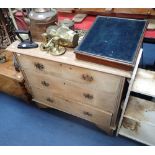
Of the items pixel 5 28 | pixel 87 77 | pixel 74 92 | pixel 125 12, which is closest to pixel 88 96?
pixel 74 92

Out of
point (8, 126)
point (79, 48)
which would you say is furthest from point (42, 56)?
point (8, 126)

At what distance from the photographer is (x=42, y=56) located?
128cm

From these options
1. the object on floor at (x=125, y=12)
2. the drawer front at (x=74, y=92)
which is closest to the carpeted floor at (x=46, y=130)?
the drawer front at (x=74, y=92)

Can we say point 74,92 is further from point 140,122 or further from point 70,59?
point 140,122

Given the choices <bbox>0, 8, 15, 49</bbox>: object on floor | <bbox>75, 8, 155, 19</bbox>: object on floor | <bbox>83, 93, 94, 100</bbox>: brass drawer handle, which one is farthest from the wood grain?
<bbox>0, 8, 15, 49</bbox>: object on floor

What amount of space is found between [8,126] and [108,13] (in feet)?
5.25

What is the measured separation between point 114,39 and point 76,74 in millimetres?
364

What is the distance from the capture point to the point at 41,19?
126cm

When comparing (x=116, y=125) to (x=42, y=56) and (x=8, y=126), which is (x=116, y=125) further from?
(x=8, y=126)

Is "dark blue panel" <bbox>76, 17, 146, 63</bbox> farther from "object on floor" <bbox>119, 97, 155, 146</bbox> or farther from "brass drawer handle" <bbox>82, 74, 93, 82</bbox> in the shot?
"object on floor" <bbox>119, 97, 155, 146</bbox>

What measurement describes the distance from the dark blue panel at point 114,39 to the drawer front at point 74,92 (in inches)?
12.7

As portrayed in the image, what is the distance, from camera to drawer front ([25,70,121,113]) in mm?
1343

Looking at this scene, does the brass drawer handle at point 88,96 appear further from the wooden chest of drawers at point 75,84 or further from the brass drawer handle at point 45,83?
the brass drawer handle at point 45,83

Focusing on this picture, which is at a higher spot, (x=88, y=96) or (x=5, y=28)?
(x=5, y=28)
